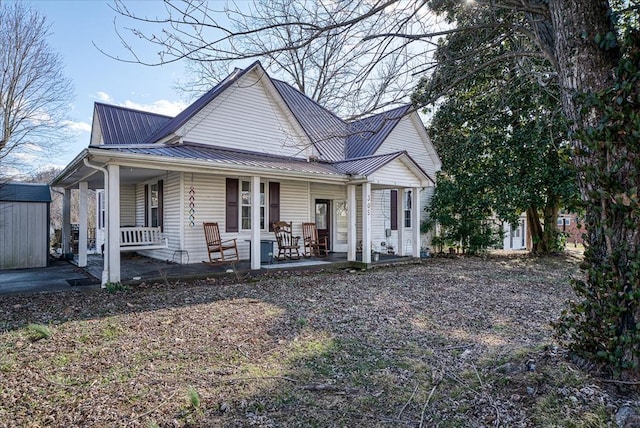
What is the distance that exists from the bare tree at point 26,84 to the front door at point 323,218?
31.7 ft

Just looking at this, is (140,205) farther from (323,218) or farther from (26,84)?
(323,218)

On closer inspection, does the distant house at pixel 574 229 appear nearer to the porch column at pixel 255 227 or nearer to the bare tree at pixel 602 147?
the bare tree at pixel 602 147

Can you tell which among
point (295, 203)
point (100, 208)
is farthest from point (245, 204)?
point (100, 208)

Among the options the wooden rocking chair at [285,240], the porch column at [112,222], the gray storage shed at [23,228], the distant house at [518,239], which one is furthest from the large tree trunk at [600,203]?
the distant house at [518,239]

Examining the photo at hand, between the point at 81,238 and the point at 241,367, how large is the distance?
907 cm

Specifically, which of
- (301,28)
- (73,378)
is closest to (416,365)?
(73,378)

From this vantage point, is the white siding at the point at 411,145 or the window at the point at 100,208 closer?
the window at the point at 100,208

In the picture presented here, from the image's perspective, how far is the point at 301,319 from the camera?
542 cm

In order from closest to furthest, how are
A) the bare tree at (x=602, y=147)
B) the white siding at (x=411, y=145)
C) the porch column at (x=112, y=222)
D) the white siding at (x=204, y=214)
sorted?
1. the bare tree at (x=602, y=147)
2. the porch column at (x=112, y=222)
3. the white siding at (x=204, y=214)
4. the white siding at (x=411, y=145)

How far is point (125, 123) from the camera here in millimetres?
13977

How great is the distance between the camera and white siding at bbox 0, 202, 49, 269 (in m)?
10.6

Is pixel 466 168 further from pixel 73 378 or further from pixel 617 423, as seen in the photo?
pixel 73 378

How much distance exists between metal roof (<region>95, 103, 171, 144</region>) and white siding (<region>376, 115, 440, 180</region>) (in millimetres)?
9247

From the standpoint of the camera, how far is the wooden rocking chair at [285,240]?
11414 mm
